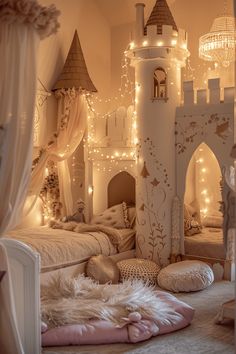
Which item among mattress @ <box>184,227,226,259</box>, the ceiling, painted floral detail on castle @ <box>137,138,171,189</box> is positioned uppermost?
the ceiling

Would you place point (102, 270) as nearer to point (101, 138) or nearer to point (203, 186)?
point (101, 138)

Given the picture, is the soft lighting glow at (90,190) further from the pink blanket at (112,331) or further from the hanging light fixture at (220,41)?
the pink blanket at (112,331)

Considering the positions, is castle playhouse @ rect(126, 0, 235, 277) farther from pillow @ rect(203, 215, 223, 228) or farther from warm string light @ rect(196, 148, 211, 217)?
warm string light @ rect(196, 148, 211, 217)

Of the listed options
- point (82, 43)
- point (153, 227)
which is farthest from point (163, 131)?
point (82, 43)

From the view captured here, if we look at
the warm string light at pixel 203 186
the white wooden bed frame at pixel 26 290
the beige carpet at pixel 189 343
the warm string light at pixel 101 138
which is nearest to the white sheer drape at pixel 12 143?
the white wooden bed frame at pixel 26 290

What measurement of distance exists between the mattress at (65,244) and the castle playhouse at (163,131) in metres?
0.46

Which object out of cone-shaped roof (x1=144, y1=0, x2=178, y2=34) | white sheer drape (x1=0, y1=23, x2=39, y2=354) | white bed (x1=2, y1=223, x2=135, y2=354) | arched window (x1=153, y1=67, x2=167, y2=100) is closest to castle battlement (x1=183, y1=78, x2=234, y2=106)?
arched window (x1=153, y1=67, x2=167, y2=100)

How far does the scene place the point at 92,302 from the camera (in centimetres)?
420

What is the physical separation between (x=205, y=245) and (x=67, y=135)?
7.51ft

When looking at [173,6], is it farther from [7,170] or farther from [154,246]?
[7,170]

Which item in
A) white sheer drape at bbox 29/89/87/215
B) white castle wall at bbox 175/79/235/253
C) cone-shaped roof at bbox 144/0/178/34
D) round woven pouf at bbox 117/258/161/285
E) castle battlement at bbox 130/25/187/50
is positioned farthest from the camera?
white sheer drape at bbox 29/89/87/215

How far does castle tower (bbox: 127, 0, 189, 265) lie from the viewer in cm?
591

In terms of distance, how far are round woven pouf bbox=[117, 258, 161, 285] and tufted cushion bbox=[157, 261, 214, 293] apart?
138 millimetres

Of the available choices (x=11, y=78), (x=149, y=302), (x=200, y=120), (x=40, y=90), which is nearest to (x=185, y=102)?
(x=200, y=120)
